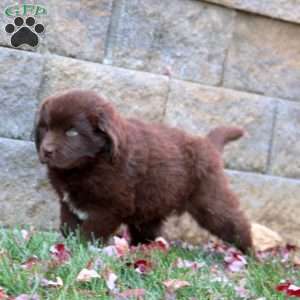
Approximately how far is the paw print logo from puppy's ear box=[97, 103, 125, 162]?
4.06 feet

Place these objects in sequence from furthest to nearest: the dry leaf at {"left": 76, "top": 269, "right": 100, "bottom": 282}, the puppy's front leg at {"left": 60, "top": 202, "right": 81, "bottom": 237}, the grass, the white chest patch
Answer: the puppy's front leg at {"left": 60, "top": 202, "right": 81, "bottom": 237} → the white chest patch → the dry leaf at {"left": 76, "top": 269, "right": 100, "bottom": 282} → the grass

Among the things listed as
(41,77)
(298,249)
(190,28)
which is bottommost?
(298,249)

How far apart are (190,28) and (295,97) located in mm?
1286

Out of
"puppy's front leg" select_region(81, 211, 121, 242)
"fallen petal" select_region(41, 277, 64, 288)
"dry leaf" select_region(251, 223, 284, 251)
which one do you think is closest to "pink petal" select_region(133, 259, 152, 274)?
"fallen petal" select_region(41, 277, 64, 288)

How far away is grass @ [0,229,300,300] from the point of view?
10.2 ft

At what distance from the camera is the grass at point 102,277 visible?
3119 millimetres

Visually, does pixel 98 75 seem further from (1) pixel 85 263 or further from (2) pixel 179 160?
(1) pixel 85 263

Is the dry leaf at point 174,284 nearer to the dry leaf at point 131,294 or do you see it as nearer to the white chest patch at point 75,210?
the dry leaf at point 131,294

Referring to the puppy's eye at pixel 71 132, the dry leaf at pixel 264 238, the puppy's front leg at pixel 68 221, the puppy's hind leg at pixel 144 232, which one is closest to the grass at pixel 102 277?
the puppy's front leg at pixel 68 221

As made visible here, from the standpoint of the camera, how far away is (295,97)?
21.5ft

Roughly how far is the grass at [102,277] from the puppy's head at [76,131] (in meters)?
0.50

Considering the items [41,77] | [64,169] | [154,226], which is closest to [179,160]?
[154,226]

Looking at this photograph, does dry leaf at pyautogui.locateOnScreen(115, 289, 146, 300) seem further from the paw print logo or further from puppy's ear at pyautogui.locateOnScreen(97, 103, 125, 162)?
the paw print logo

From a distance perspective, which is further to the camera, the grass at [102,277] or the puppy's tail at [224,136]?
the puppy's tail at [224,136]
